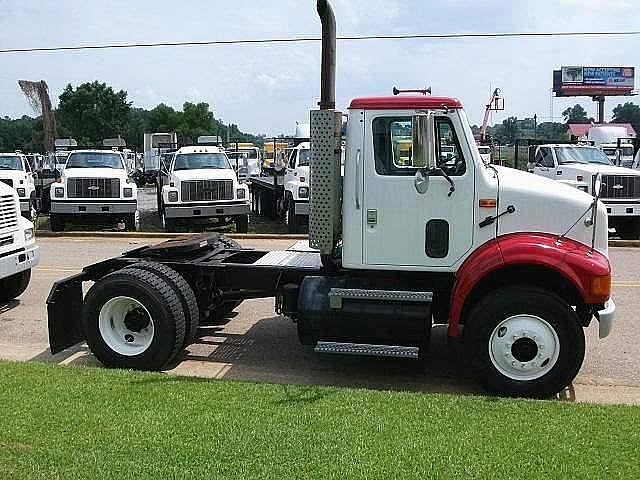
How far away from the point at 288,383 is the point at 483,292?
6.14 ft

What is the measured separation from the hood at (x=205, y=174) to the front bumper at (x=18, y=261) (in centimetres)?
903

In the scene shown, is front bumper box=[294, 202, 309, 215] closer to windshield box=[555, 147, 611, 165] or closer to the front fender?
windshield box=[555, 147, 611, 165]

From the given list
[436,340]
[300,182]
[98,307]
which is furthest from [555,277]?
[300,182]

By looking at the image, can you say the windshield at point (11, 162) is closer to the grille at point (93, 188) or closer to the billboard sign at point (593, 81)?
the grille at point (93, 188)

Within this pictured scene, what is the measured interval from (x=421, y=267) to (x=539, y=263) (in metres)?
1.02

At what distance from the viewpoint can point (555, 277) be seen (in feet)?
20.8

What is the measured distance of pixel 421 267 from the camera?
6617mm

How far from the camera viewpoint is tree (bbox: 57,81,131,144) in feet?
269

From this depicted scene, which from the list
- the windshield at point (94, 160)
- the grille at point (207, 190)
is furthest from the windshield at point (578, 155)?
the windshield at point (94, 160)

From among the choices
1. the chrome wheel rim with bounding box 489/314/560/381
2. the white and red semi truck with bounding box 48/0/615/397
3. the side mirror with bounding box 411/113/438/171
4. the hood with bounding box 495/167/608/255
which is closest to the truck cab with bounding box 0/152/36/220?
the white and red semi truck with bounding box 48/0/615/397

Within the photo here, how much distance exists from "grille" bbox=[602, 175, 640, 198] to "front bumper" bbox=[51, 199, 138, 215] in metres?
11.5

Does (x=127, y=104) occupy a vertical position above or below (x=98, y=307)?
above

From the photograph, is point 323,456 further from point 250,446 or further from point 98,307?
point 98,307

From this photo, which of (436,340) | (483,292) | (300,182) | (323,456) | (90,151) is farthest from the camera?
(90,151)
